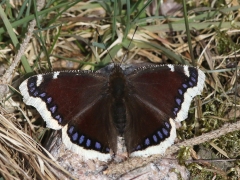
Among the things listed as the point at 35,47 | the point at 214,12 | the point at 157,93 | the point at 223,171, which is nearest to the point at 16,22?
the point at 35,47

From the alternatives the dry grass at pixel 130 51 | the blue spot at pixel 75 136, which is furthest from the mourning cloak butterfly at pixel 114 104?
the dry grass at pixel 130 51

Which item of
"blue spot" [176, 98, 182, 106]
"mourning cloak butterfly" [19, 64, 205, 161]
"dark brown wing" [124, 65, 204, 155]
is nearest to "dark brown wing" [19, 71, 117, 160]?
"mourning cloak butterfly" [19, 64, 205, 161]

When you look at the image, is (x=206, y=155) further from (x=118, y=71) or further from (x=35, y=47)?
(x=35, y=47)

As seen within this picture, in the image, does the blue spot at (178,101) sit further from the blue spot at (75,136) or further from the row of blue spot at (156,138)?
the blue spot at (75,136)

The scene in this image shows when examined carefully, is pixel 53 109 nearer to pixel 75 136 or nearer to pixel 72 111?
pixel 72 111

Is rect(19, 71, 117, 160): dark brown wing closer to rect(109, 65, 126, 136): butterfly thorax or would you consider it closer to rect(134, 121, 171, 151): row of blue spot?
rect(109, 65, 126, 136): butterfly thorax

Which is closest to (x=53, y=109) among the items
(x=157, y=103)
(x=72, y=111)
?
(x=72, y=111)
